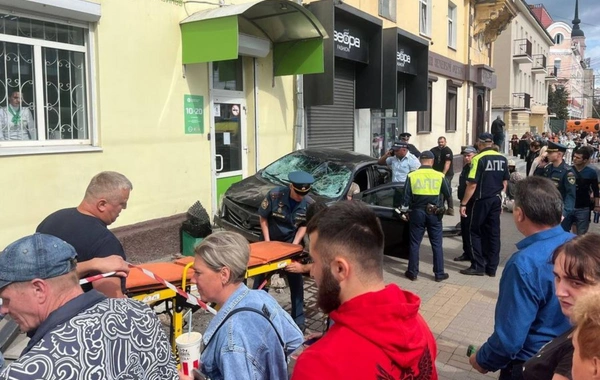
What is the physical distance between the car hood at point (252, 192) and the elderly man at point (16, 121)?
2727 millimetres

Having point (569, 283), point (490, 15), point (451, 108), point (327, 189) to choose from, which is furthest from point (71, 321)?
point (490, 15)

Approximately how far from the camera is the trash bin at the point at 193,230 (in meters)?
7.61

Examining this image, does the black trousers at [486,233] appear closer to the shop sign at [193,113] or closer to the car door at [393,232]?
the car door at [393,232]

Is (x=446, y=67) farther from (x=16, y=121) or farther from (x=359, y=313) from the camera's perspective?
(x=359, y=313)

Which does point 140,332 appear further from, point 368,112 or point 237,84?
point 368,112

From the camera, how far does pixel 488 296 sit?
6.11 meters

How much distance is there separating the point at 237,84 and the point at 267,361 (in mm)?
7985

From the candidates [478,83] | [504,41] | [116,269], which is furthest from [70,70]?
[504,41]

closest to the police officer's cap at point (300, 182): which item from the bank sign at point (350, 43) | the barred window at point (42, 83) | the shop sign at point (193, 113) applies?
the barred window at point (42, 83)

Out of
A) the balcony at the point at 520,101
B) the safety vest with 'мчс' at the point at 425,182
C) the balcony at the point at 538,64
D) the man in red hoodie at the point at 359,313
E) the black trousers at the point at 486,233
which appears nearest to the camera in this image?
the man in red hoodie at the point at 359,313

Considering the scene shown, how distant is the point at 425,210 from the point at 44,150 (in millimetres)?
5003

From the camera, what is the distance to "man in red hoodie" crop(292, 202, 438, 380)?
1408 mm

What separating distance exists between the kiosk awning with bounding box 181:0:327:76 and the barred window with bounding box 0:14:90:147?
5.72 feet

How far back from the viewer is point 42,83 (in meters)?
6.37
